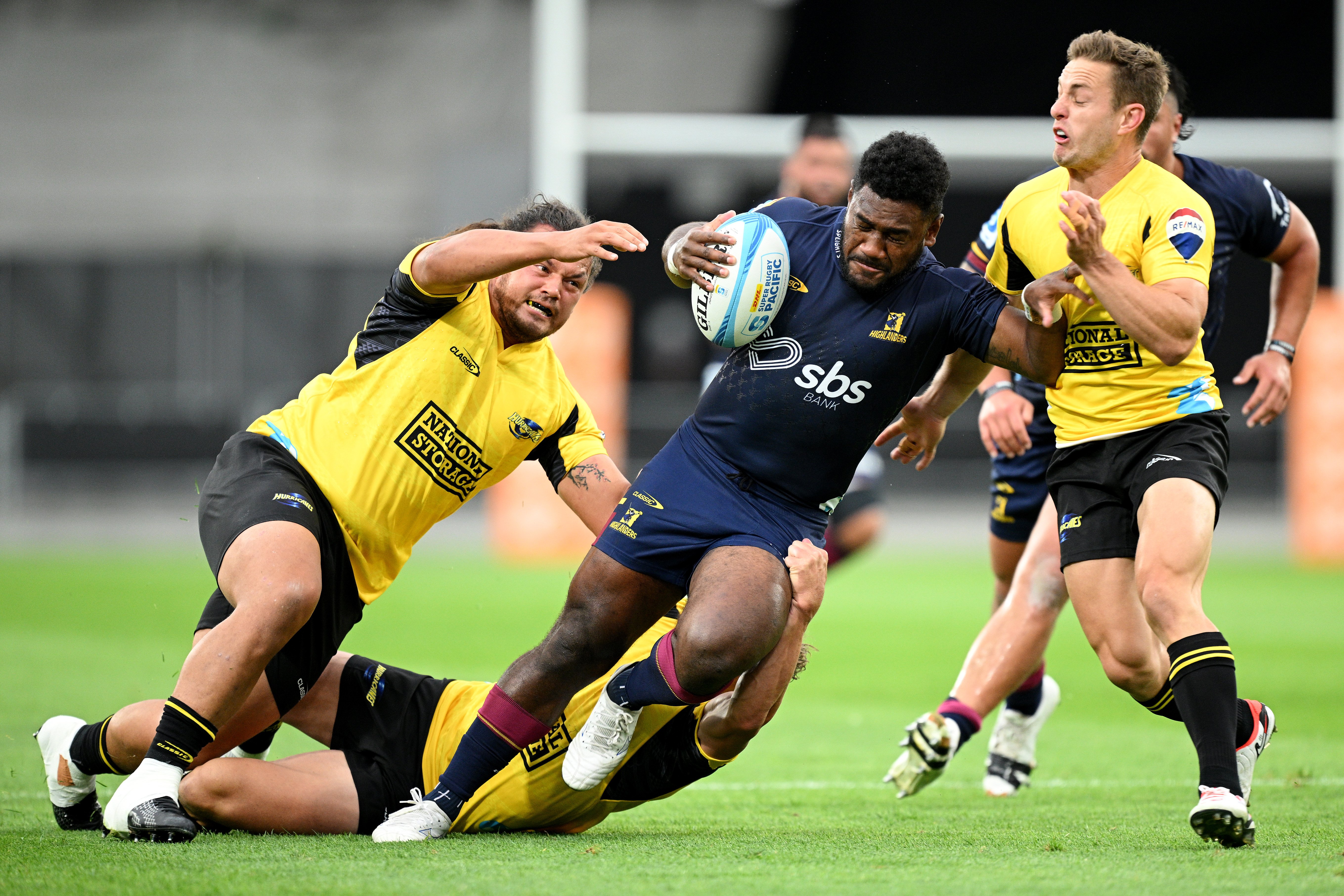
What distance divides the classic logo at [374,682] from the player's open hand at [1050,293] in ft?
7.58

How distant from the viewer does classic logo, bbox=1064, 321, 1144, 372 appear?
444cm

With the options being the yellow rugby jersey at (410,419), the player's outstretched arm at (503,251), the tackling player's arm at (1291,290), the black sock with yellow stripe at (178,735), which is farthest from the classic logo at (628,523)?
the tackling player's arm at (1291,290)

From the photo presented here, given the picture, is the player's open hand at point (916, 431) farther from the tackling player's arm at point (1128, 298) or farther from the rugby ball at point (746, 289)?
the tackling player's arm at point (1128, 298)

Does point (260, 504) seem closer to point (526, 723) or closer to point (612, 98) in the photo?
point (526, 723)

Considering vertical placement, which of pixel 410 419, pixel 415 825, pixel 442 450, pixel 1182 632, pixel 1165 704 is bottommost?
pixel 415 825

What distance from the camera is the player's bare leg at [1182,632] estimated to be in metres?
3.93

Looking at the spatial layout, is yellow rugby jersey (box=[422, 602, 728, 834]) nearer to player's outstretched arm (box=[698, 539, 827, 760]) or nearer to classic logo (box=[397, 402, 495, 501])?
player's outstretched arm (box=[698, 539, 827, 760])

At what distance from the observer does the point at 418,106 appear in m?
26.7

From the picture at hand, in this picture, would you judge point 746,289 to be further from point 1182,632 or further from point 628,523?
point 1182,632

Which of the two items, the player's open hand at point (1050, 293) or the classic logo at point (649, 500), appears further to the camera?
the classic logo at point (649, 500)

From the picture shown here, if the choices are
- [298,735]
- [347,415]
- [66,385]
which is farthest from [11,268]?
[347,415]

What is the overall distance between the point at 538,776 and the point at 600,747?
0.77 ft

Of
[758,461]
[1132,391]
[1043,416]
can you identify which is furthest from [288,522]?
[1043,416]

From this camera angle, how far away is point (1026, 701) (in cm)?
571
